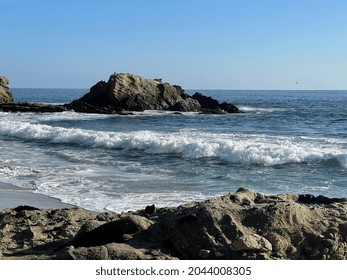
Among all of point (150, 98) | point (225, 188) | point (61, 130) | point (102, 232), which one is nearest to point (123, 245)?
point (102, 232)

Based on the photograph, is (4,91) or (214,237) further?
(4,91)

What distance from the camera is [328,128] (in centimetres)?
3192

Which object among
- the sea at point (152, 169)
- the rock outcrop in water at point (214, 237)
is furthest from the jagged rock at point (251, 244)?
the sea at point (152, 169)

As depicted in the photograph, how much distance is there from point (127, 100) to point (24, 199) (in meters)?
38.0

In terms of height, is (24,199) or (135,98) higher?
(135,98)

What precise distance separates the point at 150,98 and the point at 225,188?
128 feet

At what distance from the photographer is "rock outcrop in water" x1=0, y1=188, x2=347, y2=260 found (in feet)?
15.5

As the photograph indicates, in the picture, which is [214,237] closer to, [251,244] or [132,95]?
[251,244]

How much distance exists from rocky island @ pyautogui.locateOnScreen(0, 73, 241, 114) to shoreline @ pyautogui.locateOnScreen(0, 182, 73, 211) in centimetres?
3390

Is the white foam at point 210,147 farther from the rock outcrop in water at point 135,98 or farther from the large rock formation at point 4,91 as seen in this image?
the large rock formation at point 4,91

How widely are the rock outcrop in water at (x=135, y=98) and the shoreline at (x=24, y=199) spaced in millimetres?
33820

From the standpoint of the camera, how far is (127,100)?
47781 mm

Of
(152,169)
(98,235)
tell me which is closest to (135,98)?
(152,169)

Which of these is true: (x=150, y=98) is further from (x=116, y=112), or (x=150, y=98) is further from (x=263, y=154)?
(x=263, y=154)
